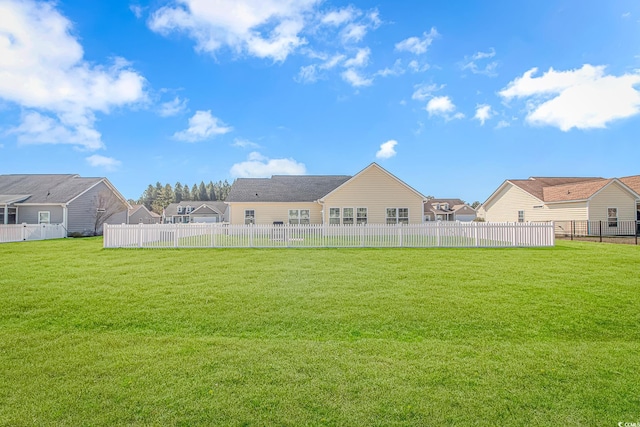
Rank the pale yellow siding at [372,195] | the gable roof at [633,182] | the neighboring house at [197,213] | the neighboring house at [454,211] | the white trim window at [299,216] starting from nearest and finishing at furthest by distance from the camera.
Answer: the pale yellow siding at [372,195] → the white trim window at [299,216] → the gable roof at [633,182] → the neighboring house at [197,213] → the neighboring house at [454,211]

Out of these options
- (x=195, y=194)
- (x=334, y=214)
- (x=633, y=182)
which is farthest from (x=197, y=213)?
(x=633, y=182)

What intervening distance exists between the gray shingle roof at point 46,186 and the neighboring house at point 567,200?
124ft

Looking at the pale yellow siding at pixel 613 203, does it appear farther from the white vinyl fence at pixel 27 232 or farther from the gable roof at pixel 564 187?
the white vinyl fence at pixel 27 232

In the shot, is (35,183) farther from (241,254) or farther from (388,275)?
(388,275)

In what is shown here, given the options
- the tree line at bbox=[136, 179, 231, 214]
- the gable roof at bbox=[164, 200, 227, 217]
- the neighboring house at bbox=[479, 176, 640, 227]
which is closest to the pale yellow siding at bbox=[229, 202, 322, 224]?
the neighboring house at bbox=[479, 176, 640, 227]

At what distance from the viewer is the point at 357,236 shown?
13.8 meters

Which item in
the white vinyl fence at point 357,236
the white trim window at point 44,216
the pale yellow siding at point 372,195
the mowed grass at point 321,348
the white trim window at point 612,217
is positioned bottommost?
the mowed grass at point 321,348

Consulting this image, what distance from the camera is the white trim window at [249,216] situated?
23409 mm

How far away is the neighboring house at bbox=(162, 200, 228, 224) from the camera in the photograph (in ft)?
183

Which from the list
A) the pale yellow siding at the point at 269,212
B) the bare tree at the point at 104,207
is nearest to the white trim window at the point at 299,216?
the pale yellow siding at the point at 269,212

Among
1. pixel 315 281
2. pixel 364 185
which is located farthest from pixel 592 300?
pixel 364 185

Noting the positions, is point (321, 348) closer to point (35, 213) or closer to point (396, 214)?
point (396, 214)

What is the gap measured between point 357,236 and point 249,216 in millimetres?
12021

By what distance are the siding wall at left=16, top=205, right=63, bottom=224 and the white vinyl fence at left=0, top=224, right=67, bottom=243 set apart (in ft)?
6.53
